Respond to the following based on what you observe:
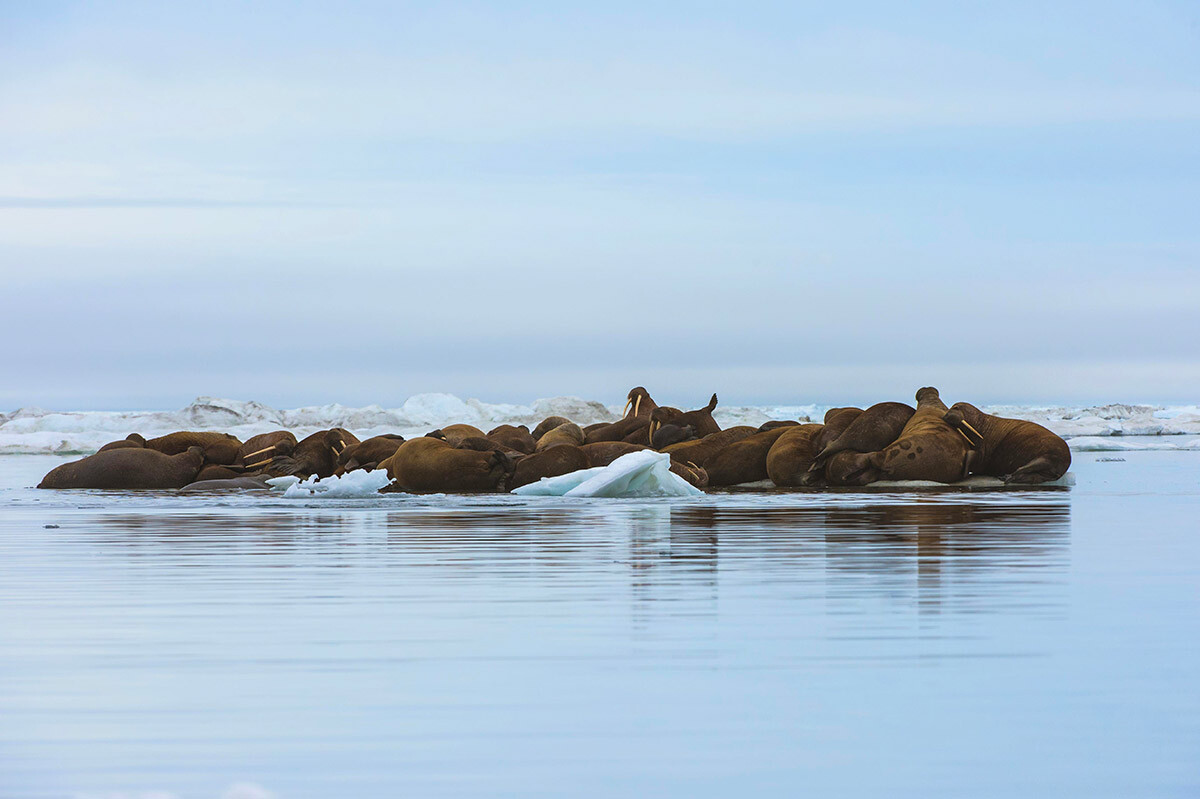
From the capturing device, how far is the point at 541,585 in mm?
5496

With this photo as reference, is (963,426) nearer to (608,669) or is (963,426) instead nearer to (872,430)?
(872,430)

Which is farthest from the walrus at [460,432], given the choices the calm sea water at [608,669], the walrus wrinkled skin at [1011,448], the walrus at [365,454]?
the calm sea water at [608,669]

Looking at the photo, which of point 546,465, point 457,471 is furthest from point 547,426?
point 546,465

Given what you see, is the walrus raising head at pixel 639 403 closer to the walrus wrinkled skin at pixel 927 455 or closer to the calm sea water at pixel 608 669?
the walrus wrinkled skin at pixel 927 455

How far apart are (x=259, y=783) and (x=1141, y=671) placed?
2382mm

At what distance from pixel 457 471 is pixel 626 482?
276 cm

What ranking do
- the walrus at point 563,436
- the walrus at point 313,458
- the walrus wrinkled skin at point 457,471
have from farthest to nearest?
1. the walrus at point 563,436
2. the walrus at point 313,458
3. the walrus wrinkled skin at point 457,471

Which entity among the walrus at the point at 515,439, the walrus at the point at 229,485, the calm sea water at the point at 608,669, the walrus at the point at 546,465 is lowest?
the walrus at the point at 229,485

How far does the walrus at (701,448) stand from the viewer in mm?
15752

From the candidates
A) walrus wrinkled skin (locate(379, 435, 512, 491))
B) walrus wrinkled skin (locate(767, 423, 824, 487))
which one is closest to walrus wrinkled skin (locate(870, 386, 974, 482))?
walrus wrinkled skin (locate(767, 423, 824, 487))

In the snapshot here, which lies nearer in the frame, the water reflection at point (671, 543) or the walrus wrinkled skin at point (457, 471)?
the water reflection at point (671, 543)

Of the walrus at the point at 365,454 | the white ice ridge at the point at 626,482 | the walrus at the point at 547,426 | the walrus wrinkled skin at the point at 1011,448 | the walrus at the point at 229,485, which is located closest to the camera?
the white ice ridge at the point at 626,482

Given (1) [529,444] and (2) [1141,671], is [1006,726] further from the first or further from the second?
(1) [529,444]

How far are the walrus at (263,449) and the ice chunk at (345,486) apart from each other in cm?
406
